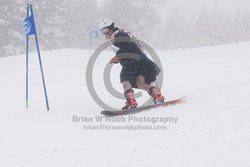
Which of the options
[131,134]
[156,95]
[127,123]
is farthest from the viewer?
[156,95]

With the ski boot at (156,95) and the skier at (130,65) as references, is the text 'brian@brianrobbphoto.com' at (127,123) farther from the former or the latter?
the ski boot at (156,95)

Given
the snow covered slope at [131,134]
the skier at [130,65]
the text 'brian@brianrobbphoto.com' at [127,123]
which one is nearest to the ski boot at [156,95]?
the skier at [130,65]

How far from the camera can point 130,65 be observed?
774cm

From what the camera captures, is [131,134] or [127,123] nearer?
[131,134]

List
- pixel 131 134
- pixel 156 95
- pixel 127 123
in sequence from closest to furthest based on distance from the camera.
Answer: pixel 131 134, pixel 127 123, pixel 156 95

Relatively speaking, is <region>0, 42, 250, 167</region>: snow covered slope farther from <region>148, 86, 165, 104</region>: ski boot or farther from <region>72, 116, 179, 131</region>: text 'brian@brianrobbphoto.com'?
<region>148, 86, 165, 104</region>: ski boot

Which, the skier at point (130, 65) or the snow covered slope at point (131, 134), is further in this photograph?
the skier at point (130, 65)

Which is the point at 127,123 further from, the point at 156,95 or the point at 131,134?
the point at 156,95

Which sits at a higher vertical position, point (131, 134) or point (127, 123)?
point (127, 123)

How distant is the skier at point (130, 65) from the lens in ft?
24.8

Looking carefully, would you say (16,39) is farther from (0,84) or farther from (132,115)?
(132,115)

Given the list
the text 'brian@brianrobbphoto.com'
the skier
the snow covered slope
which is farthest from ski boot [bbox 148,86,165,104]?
the text 'brian@brianrobbphoto.com'

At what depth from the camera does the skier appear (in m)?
7.57

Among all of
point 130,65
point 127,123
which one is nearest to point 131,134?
point 127,123
